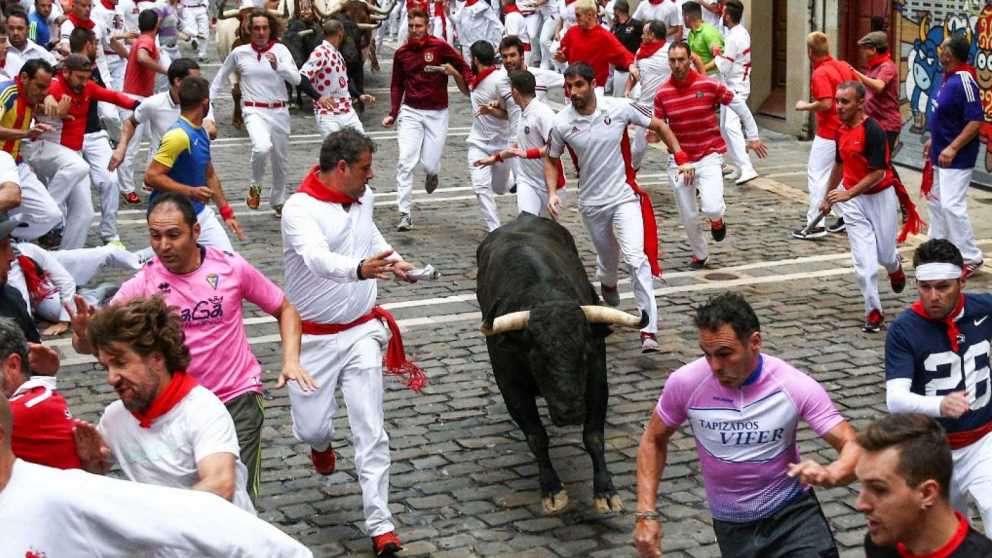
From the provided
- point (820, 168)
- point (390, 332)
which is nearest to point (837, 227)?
point (820, 168)

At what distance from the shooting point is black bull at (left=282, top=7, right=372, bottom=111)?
25062 mm

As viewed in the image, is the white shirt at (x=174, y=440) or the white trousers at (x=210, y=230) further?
the white trousers at (x=210, y=230)

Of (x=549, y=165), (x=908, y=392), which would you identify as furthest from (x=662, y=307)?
(x=908, y=392)

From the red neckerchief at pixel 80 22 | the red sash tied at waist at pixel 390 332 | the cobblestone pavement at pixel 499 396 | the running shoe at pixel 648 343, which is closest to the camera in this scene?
the red sash tied at waist at pixel 390 332

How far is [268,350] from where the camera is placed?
12.3m

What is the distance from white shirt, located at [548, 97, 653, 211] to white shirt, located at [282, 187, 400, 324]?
381 cm

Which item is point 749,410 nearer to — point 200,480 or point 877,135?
point 200,480

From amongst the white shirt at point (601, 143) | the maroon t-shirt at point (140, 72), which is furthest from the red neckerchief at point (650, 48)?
the white shirt at point (601, 143)

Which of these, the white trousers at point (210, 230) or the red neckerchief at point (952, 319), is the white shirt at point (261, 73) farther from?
the red neckerchief at point (952, 319)

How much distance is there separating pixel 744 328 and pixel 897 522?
182cm

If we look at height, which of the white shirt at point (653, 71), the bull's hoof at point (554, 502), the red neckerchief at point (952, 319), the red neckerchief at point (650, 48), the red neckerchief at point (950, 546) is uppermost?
the red neckerchief at point (950, 546)

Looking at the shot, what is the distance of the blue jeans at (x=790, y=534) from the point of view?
6398mm

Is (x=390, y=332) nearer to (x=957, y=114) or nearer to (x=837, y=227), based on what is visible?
(x=957, y=114)

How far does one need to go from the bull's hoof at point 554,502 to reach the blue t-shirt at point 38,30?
1404cm
